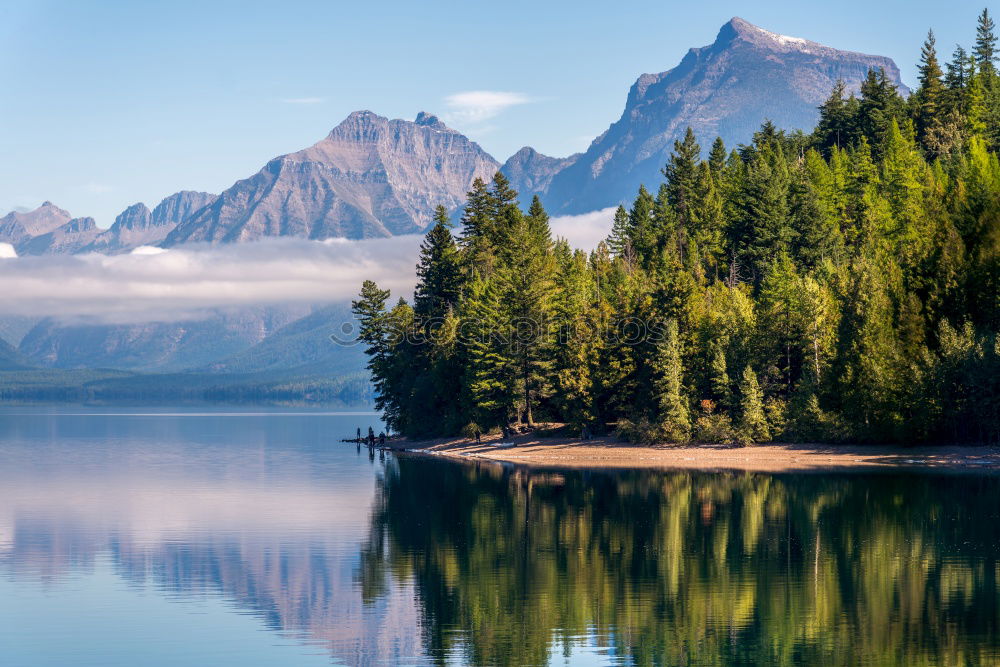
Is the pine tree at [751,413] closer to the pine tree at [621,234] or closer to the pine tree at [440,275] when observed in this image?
the pine tree at [440,275]

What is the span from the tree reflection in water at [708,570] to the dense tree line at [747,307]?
1980 centimetres

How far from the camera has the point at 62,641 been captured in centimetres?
3909

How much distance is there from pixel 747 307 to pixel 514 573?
75.8 metres

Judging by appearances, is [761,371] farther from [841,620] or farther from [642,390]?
[841,620]

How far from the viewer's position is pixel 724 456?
111688mm

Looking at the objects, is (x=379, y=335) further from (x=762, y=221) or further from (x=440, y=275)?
(x=762, y=221)

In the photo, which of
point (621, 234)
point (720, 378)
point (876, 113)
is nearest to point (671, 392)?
point (720, 378)

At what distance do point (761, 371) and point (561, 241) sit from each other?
68276 mm

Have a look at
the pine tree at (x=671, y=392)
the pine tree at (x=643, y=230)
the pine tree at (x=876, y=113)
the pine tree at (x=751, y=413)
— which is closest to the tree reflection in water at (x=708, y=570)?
the pine tree at (x=751, y=413)

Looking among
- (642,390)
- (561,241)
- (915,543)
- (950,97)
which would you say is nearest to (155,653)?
(915,543)

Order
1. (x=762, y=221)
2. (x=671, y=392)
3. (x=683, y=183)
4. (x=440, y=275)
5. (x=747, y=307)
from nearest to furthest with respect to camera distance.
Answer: (x=671, y=392)
(x=747, y=307)
(x=762, y=221)
(x=440, y=275)
(x=683, y=183)

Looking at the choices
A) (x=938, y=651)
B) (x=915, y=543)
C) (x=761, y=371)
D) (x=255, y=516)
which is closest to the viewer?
(x=938, y=651)

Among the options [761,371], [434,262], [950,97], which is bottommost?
[761,371]

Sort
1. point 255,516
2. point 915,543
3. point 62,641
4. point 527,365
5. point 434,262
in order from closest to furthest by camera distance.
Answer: point 62,641 → point 915,543 → point 255,516 → point 527,365 → point 434,262
